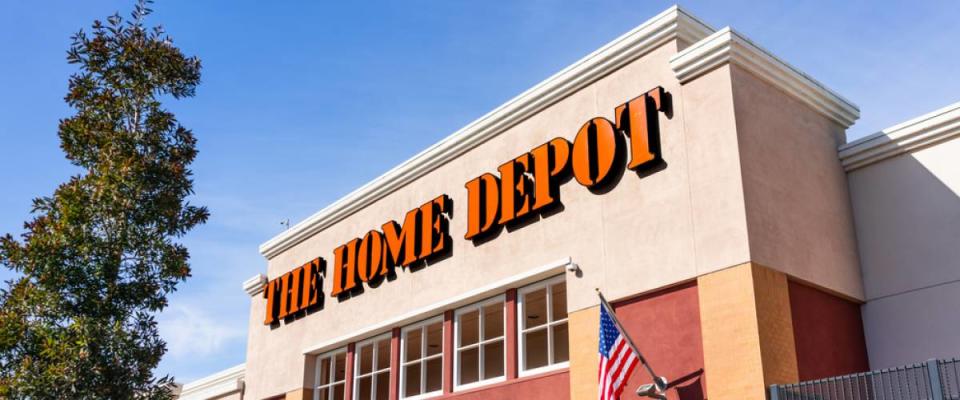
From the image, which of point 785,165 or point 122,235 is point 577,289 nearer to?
point 785,165

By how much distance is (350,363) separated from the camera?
24812mm

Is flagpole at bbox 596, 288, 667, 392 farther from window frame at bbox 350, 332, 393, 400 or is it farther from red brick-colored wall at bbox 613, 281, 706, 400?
window frame at bbox 350, 332, 393, 400

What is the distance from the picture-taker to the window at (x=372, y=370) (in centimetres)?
2383

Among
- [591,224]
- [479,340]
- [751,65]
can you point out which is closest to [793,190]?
[751,65]

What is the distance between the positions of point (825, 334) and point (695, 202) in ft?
10.4

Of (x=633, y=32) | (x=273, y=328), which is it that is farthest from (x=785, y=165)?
(x=273, y=328)

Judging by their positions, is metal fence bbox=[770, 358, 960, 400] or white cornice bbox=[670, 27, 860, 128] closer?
metal fence bbox=[770, 358, 960, 400]

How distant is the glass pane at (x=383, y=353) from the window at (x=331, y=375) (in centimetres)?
96

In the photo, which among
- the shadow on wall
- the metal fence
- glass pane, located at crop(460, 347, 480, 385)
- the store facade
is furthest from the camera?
glass pane, located at crop(460, 347, 480, 385)

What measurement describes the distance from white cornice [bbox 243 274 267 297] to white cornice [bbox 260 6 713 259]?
3.03 m

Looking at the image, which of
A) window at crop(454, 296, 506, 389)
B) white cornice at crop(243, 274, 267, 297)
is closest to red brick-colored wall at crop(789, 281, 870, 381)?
window at crop(454, 296, 506, 389)

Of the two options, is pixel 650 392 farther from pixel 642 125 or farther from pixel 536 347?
pixel 536 347

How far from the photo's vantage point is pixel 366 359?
25.5 m

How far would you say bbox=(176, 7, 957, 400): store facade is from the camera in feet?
51.7
